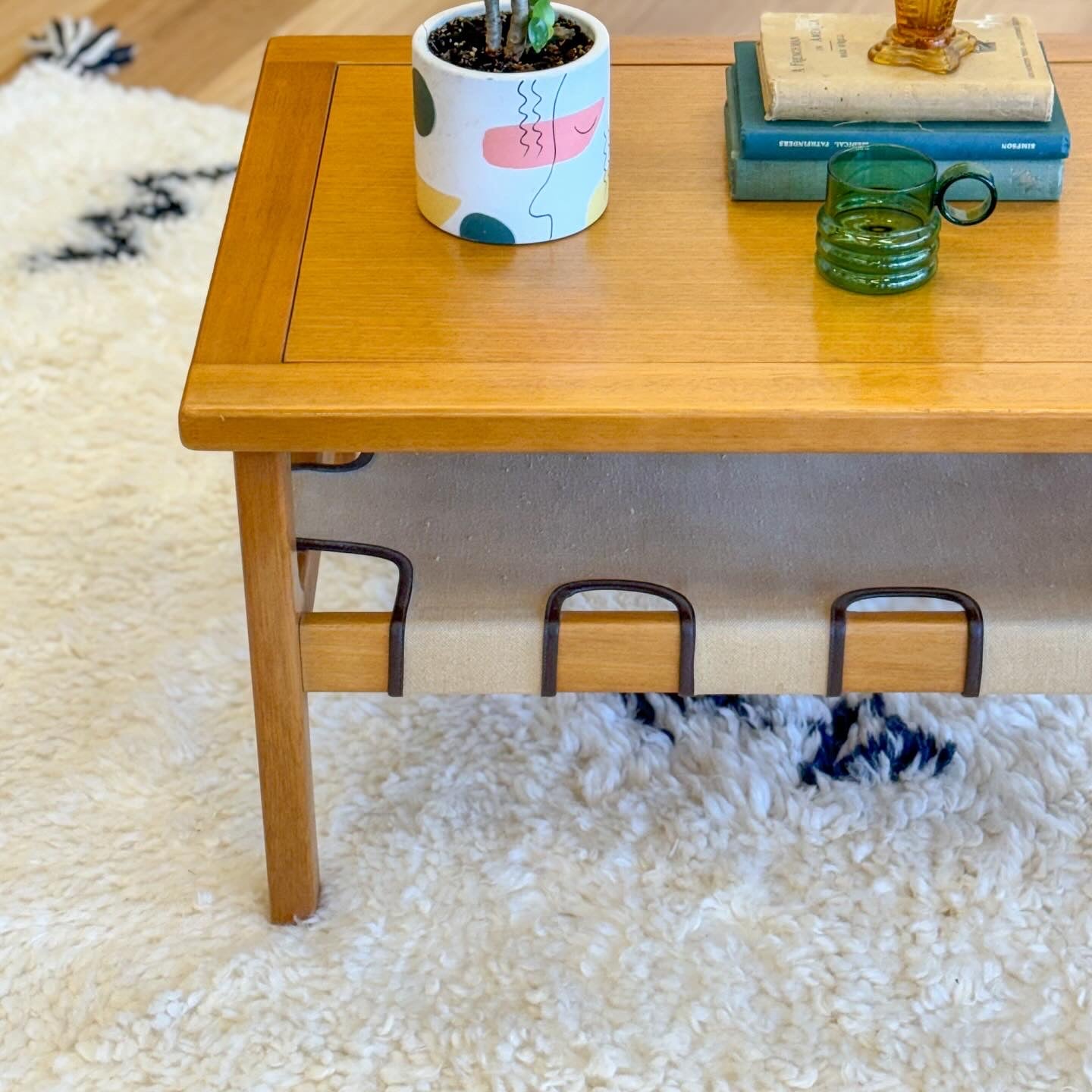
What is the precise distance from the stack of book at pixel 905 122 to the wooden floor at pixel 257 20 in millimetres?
1361

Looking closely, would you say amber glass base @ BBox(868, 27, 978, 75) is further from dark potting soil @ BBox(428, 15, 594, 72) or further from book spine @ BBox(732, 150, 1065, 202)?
dark potting soil @ BBox(428, 15, 594, 72)

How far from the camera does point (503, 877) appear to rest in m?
1.20

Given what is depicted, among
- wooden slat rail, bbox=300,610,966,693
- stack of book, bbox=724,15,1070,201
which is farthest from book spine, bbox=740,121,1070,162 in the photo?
wooden slat rail, bbox=300,610,966,693

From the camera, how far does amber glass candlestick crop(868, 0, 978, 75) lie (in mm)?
1092

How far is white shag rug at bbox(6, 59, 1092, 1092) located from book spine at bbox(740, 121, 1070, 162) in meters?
0.49

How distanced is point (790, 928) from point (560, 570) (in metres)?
0.33

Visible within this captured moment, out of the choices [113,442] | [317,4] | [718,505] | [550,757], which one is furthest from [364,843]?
[317,4]

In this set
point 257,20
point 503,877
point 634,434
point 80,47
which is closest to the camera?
point 634,434

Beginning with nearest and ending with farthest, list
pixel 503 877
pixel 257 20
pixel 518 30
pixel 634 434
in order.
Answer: pixel 634 434 → pixel 518 30 → pixel 503 877 → pixel 257 20

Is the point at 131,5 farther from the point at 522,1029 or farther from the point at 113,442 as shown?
the point at 522,1029

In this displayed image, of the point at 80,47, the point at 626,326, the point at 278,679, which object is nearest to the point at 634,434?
the point at 626,326

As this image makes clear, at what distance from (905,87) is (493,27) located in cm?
29

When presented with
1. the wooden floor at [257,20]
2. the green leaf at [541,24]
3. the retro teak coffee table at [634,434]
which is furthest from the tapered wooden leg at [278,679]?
the wooden floor at [257,20]

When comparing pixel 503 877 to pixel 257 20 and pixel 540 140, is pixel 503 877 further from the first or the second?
pixel 257 20
